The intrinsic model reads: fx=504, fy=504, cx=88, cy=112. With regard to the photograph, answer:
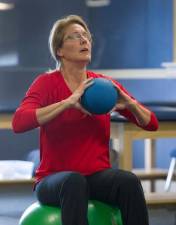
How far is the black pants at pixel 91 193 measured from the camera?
5.11 feet

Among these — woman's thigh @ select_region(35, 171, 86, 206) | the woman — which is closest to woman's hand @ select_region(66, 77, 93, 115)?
the woman

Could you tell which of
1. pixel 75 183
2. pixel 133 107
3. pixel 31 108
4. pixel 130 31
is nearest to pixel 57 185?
pixel 75 183

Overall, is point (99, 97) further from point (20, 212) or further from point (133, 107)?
point (20, 212)

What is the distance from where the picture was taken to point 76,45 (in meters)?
1.80

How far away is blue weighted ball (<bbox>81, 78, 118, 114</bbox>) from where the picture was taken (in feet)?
5.36

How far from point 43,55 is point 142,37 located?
738mm

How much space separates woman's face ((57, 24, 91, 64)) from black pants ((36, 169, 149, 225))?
1.35ft

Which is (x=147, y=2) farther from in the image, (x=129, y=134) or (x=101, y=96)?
(x=101, y=96)

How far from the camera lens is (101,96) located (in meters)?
1.63

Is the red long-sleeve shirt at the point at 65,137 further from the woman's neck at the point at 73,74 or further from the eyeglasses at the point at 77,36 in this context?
the eyeglasses at the point at 77,36

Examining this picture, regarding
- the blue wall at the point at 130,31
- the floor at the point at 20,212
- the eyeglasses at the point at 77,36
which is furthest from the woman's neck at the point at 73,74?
the blue wall at the point at 130,31

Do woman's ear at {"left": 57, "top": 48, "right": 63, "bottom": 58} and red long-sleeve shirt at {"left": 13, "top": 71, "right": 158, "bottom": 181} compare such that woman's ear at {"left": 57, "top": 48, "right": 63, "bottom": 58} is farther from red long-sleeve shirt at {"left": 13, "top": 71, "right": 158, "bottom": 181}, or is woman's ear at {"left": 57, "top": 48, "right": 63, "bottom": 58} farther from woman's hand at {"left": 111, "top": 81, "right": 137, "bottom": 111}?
woman's hand at {"left": 111, "top": 81, "right": 137, "bottom": 111}

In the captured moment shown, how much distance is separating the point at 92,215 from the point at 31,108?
1.36 feet

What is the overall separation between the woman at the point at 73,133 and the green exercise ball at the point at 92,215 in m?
0.03
